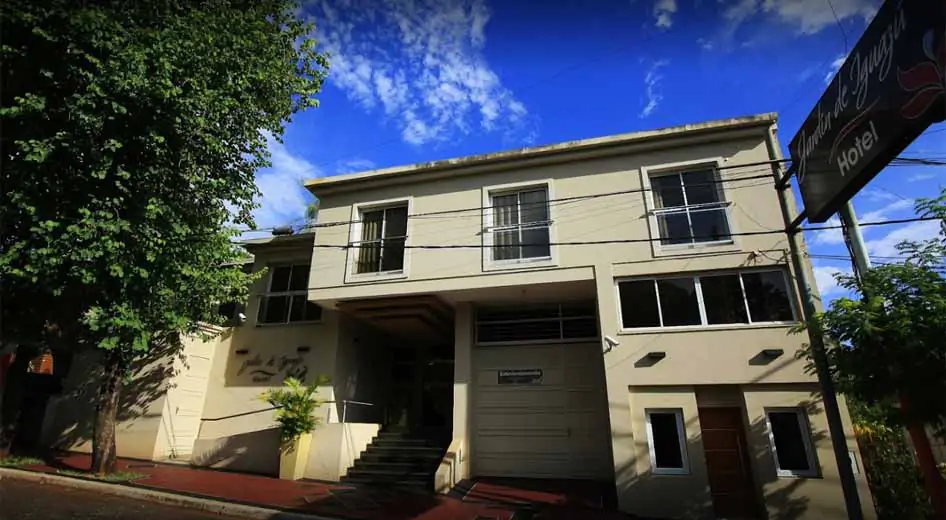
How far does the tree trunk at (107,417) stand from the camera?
9.58 m

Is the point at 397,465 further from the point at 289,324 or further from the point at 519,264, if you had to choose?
the point at 519,264

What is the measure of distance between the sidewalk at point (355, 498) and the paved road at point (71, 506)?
24.3 inches

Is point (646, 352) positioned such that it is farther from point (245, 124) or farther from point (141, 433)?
point (141, 433)

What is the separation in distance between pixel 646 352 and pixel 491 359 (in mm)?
3906

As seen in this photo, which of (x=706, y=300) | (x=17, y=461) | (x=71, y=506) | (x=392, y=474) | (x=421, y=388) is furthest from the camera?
(x=421, y=388)

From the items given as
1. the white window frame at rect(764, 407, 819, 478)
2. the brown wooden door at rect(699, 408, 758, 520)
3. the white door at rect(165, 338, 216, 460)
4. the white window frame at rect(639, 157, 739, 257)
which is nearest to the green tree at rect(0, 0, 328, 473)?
the white door at rect(165, 338, 216, 460)

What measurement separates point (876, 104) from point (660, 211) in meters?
6.03

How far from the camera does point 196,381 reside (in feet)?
43.3

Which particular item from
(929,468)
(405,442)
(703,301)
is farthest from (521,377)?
(929,468)

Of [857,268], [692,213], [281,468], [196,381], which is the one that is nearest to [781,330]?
[857,268]

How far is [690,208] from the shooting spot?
34.2 ft

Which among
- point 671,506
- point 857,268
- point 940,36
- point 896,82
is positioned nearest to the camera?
point 940,36

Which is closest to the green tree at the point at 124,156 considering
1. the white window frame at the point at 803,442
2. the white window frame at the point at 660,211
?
the white window frame at the point at 660,211

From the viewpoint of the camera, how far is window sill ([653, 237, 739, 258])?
9836mm
